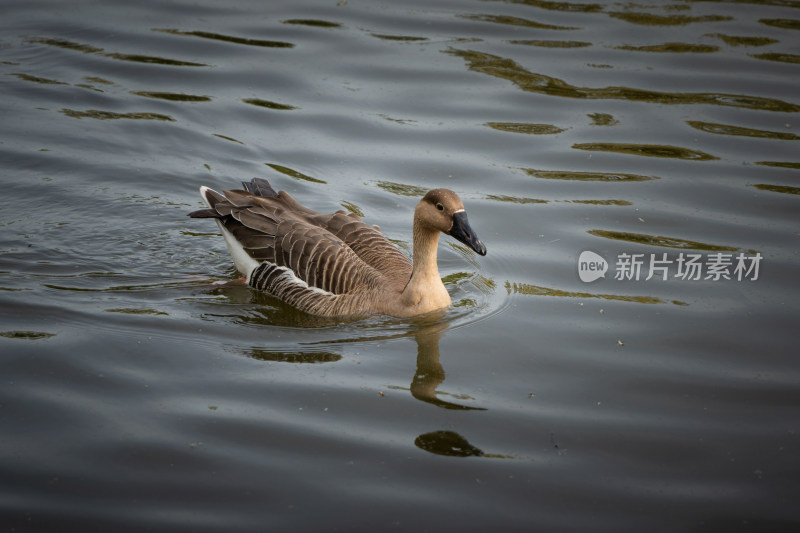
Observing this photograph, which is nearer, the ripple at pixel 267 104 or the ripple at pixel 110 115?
the ripple at pixel 110 115

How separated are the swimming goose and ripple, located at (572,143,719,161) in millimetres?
3935

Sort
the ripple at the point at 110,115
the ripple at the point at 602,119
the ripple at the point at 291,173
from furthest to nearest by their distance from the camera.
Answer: the ripple at the point at 110,115, the ripple at the point at 602,119, the ripple at the point at 291,173

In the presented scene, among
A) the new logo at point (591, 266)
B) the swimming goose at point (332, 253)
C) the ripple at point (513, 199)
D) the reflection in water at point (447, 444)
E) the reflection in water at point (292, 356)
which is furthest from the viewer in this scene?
the ripple at point (513, 199)

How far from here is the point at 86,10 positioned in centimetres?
1580

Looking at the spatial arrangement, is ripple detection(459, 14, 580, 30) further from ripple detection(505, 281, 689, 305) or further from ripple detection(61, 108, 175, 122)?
ripple detection(505, 281, 689, 305)

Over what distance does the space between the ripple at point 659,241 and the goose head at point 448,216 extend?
2396 millimetres

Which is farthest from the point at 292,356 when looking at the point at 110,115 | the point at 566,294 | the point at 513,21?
the point at 513,21

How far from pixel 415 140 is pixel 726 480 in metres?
7.43

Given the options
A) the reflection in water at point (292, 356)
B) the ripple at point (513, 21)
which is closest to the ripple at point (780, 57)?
the ripple at point (513, 21)

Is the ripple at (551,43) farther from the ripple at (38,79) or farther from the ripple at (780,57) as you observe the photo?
the ripple at (38,79)

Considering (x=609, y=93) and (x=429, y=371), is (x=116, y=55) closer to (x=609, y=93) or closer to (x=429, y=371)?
(x=609, y=93)

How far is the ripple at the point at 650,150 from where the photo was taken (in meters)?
11.4

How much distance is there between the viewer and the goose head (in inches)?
312

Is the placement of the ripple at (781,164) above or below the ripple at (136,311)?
above
